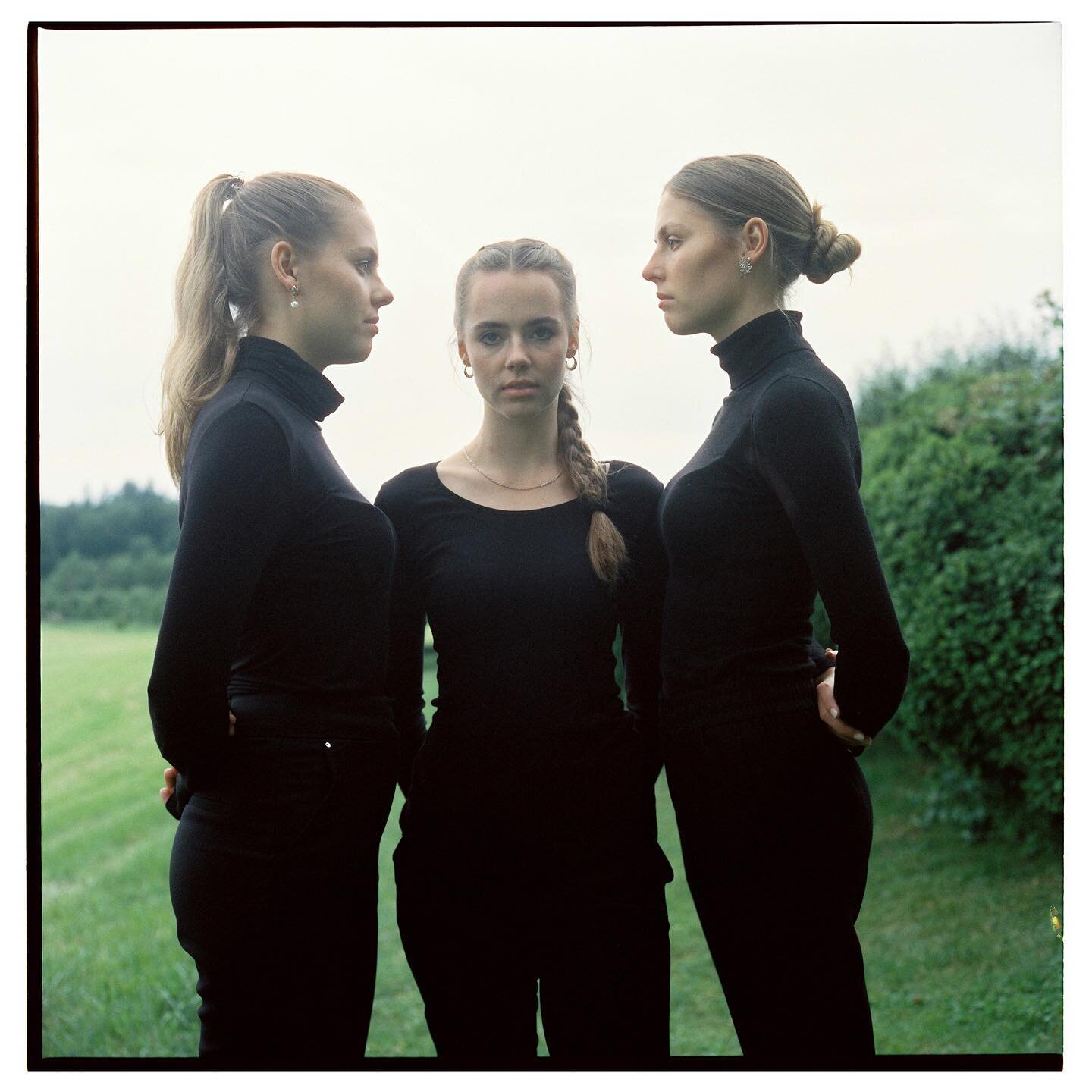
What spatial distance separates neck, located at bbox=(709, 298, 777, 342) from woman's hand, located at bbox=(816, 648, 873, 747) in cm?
60

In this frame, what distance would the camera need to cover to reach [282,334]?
2.07 m

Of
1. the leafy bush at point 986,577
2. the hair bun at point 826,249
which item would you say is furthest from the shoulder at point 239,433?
the leafy bush at point 986,577

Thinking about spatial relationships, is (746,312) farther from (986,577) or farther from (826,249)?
(986,577)

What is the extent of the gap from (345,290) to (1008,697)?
8.45 feet

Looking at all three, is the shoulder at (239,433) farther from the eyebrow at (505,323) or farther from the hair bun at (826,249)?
the hair bun at (826,249)

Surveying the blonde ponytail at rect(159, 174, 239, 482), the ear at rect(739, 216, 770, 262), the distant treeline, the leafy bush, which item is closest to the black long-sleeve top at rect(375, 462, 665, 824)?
the blonde ponytail at rect(159, 174, 239, 482)

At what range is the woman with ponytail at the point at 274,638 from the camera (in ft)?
6.15

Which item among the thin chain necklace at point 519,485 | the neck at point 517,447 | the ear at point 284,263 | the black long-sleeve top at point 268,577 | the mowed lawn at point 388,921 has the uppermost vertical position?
the ear at point 284,263

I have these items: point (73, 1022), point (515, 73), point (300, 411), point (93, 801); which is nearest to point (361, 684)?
point (300, 411)

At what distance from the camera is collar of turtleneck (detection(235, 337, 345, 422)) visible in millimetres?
2016

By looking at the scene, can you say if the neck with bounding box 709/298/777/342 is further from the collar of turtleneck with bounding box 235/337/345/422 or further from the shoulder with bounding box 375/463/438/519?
the collar of turtleneck with bounding box 235/337/345/422

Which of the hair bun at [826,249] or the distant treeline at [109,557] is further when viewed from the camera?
the distant treeline at [109,557]

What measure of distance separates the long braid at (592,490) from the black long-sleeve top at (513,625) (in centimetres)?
2

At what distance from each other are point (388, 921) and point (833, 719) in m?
2.76
